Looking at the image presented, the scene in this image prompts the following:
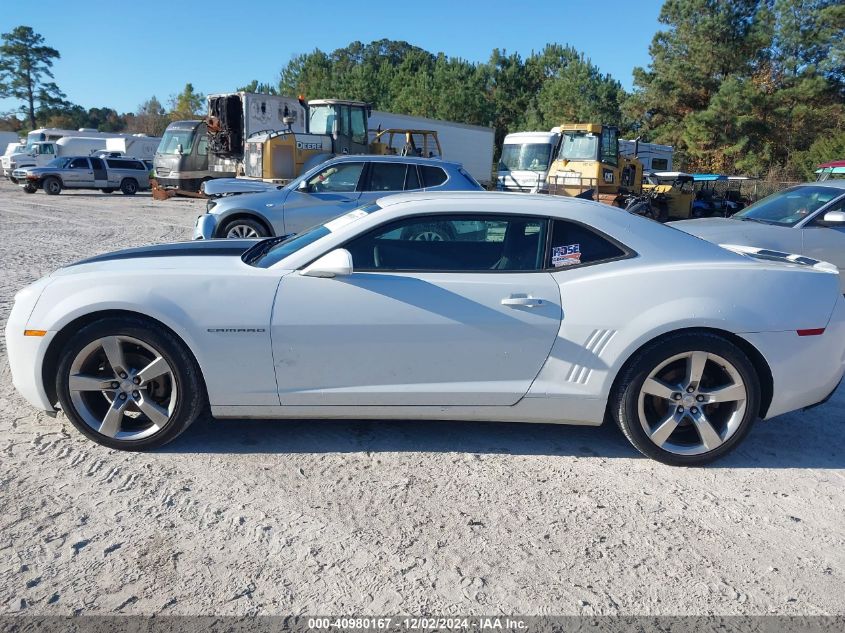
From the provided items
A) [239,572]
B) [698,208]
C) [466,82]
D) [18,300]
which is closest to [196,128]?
[698,208]

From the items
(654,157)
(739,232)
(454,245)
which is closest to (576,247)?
(454,245)

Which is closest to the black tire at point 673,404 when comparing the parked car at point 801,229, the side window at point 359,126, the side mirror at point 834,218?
the parked car at point 801,229

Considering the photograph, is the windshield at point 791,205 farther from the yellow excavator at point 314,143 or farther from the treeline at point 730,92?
the treeline at point 730,92

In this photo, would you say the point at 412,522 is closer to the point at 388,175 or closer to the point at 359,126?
the point at 388,175

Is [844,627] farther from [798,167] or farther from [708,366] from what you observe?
[798,167]

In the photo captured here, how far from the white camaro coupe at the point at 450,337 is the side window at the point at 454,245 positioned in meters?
0.01

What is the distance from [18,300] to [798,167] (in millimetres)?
43638

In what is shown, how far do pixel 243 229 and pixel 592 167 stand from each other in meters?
13.3

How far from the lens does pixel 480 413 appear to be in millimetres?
3721

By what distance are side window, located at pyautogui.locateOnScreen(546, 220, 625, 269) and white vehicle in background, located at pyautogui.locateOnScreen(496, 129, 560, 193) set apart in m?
18.9

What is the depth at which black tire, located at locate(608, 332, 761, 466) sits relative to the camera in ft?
11.9

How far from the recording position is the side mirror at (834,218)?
292 inches

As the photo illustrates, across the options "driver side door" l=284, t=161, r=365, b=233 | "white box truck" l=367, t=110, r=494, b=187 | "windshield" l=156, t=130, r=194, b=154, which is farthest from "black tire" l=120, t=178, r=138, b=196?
"driver side door" l=284, t=161, r=365, b=233

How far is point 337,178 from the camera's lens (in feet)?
33.0
